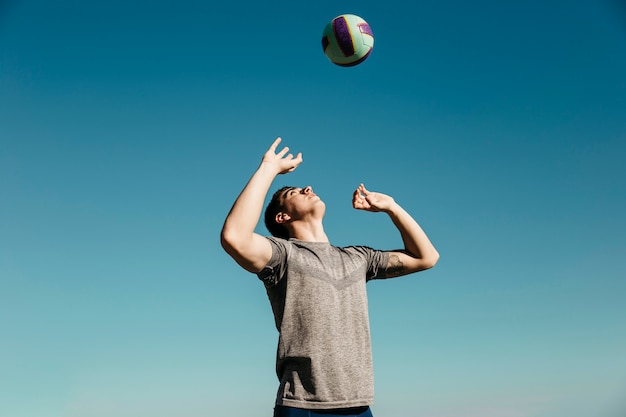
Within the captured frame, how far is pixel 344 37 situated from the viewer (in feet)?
23.4

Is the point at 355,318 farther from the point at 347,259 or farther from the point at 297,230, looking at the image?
the point at 297,230

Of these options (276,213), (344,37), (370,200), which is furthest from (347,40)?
(276,213)

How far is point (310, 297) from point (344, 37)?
4.02m

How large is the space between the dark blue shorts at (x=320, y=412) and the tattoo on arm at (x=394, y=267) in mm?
1179

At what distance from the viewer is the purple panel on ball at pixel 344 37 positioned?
7.13m

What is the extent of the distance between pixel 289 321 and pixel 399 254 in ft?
4.16

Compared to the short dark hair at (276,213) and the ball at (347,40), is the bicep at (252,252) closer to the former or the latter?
the short dark hair at (276,213)

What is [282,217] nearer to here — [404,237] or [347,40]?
[404,237]

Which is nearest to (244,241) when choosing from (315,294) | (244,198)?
(244,198)

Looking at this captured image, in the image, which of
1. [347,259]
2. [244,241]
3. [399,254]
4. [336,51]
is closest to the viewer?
[244,241]

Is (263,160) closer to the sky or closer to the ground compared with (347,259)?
closer to the sky

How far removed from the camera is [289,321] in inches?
163

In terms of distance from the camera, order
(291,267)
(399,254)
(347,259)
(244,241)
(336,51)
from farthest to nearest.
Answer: (336,51) < (399,254) < (347,259) < (291,267) < (244,241)

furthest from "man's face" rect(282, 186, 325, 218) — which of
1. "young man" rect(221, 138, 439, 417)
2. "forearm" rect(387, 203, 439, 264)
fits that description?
"forearm" rect(387, 203, 439, 264)
